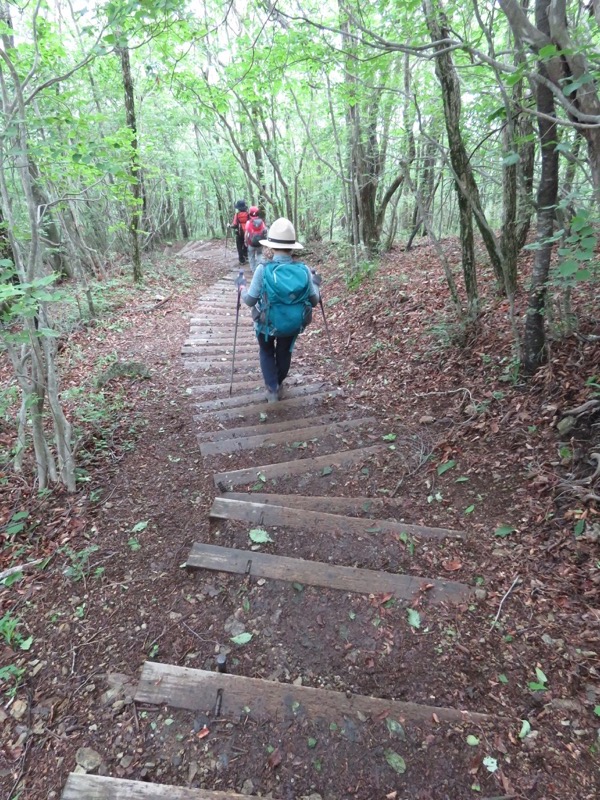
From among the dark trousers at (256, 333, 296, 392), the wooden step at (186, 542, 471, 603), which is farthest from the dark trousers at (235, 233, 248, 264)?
the wooden step at (186, 542, 471, 603)

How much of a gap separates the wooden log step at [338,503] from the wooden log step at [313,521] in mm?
91

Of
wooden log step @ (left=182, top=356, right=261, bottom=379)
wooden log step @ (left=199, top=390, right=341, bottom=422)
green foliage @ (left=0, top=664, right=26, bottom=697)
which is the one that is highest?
wooden log step @ (left=182, top=356, right=261, bottom=379)

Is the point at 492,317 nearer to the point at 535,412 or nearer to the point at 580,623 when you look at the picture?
the point at 535,412

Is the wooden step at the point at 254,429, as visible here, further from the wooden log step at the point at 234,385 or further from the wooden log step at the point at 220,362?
the wooden log step at the point at 220,362

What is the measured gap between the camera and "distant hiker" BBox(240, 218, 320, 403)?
456 centimetres

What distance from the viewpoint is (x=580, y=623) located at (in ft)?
8.20

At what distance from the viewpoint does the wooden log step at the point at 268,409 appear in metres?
5.24

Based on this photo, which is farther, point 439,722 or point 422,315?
point 422,315

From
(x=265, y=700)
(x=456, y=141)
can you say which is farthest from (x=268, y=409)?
(x=456, y=141)

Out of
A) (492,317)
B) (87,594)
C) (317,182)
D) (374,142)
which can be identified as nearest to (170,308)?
(374,142)

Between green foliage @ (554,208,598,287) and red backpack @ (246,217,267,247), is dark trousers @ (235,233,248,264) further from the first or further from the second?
green foliage @ (554,208,598,287)

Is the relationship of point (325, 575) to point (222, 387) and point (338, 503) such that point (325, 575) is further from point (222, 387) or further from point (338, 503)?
point (222, 387)

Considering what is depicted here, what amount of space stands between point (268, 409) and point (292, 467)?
4.56 ft

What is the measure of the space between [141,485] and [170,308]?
798 cm
